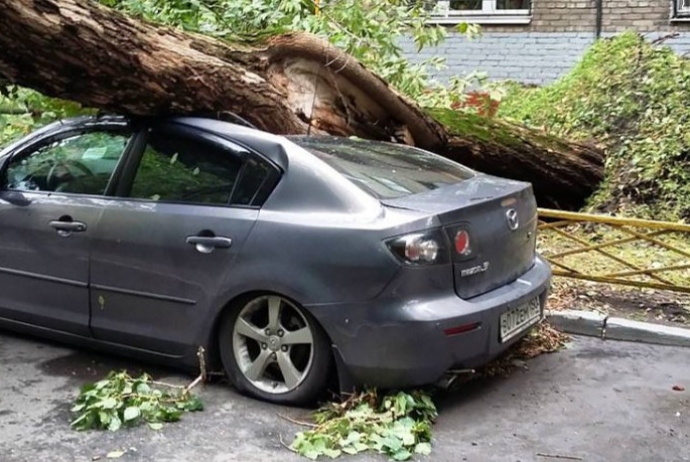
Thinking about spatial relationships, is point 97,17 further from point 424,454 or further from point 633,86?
point 633,86

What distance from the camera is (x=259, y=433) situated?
13.2 feet

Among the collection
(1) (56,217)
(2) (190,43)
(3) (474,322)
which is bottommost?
(3) (474,322)

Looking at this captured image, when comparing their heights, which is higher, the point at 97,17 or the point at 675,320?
the point at 97,17

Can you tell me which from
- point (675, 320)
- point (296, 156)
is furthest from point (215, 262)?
point (675, 320)

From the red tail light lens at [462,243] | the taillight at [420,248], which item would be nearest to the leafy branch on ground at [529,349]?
the red tail light lens at [462,243]

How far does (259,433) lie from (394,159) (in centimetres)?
175

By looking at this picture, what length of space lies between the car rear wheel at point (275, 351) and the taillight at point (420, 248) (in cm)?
55

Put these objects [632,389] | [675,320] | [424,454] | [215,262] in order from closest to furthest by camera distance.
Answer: [424,454], [215,262], [632,389], [675,320]

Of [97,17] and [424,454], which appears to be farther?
[97,17]

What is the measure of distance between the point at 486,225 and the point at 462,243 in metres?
0.21

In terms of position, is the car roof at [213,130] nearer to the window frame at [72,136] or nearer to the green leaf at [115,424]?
the window frame at [72,136]

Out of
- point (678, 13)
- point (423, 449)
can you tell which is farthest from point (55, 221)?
point (678, 13)

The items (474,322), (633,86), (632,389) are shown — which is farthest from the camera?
(633,86)

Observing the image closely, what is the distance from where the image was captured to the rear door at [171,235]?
437cm
